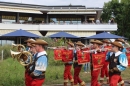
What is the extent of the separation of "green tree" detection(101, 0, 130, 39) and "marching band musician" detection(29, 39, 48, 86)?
52869 mm

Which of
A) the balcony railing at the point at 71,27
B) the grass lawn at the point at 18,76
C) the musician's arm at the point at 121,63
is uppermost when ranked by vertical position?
the musician's arm at the point at 121,63

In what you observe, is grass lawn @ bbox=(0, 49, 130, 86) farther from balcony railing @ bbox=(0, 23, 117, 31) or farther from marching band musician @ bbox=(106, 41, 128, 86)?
balcony railing @ bbox=(0, 23, 117, 31)

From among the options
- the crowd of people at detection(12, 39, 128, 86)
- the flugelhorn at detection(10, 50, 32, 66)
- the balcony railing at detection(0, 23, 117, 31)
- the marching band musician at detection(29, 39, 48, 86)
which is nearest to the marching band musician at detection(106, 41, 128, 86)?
the crowd of people at detection(12, 39, 128, 86)

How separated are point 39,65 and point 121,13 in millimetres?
55565

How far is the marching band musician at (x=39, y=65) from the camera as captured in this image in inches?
279

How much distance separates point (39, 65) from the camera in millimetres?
7059

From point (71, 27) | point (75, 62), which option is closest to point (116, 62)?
point (75, 62)

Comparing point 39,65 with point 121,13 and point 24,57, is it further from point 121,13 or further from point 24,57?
point 121,13

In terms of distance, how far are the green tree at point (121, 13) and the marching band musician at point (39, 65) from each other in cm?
5287

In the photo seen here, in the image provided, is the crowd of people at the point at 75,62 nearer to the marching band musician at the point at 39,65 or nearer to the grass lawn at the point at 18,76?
the marching band musician at the point at 39,65

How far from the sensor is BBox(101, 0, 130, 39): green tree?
59.2 metres

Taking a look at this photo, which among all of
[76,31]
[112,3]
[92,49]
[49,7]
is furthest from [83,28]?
[92,49]

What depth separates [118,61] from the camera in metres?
8.57

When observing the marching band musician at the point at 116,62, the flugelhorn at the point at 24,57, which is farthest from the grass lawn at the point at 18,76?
the marching band musician at the point at 116,62
